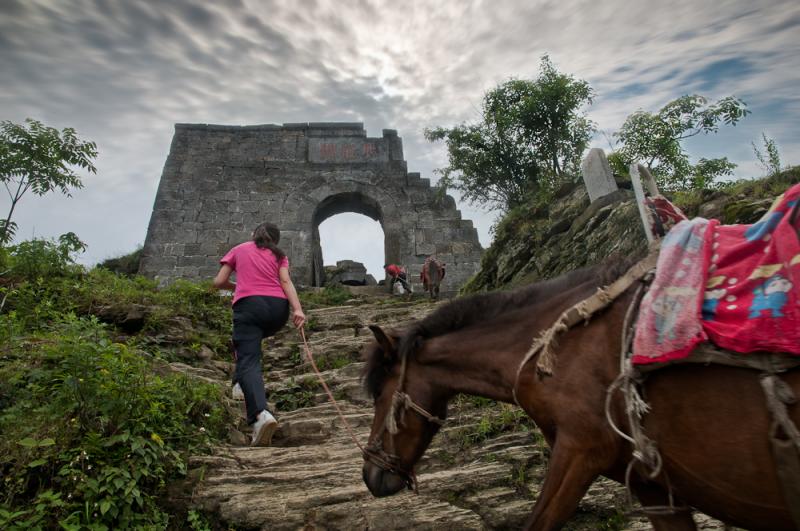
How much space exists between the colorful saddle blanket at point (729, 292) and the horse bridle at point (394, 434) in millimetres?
1166

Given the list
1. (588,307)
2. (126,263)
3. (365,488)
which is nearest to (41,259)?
(365,488)

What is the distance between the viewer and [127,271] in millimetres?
14414

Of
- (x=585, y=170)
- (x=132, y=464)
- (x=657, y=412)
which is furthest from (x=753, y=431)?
(x=585, y=170)

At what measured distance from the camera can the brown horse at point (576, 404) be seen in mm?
1604

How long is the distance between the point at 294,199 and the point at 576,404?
1374 cm

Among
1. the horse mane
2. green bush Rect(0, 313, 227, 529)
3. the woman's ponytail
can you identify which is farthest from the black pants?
the horse mane

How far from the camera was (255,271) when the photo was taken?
4.32 metres

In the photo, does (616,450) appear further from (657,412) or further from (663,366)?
(663,366)

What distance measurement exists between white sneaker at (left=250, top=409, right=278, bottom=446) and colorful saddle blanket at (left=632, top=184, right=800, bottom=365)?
3.19 meters

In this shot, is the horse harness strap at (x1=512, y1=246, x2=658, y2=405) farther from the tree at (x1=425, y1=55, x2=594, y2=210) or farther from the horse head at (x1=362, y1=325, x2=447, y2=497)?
the tree at (x1=425, y1=55, x2=594, y2=210)

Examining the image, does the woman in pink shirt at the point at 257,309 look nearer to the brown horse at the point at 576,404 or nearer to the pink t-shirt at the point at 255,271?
the pink t-shirt at the point at 255,271

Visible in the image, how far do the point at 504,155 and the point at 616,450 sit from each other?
11.8m

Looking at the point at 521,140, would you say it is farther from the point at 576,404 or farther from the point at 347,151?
the point at 576,404

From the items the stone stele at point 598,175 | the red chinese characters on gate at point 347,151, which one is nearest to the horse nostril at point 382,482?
the stone stele at point 598,175
